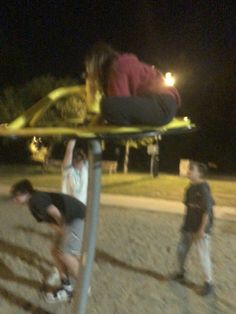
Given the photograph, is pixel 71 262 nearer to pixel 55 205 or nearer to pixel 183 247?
pixel 55 205

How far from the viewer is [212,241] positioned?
906cm

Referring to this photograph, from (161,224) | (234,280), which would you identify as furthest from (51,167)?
(234,280)

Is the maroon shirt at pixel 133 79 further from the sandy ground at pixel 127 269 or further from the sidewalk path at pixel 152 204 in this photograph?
the sidewalk path at pixel 152 204

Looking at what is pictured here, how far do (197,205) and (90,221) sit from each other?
311 centimetres

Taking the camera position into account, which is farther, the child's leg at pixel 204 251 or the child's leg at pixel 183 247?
the child's leg at pixel 183 247

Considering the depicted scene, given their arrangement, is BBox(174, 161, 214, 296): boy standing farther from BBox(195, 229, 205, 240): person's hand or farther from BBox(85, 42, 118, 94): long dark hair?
BBox(85, 42, 118, 94): long dark hair

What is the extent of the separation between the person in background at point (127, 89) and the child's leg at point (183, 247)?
3.72 m

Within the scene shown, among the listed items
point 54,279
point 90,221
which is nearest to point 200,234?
point 54,279

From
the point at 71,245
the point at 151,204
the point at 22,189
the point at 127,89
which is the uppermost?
the point at 127,89

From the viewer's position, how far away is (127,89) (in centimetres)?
315

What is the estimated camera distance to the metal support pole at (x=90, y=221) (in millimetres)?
3514

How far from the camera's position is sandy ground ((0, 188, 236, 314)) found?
6215 mm

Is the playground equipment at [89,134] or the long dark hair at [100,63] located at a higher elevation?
the long dark hair at [100,63]

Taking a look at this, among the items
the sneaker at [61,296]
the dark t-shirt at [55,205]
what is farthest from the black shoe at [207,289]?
the dark t-shirt at [55,205]
